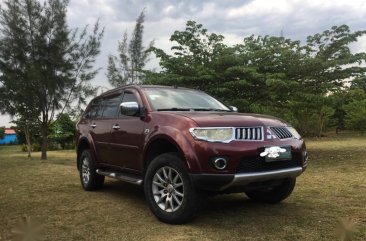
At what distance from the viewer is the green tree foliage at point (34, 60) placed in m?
15.9

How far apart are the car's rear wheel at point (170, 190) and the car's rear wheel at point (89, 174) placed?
2260 mm

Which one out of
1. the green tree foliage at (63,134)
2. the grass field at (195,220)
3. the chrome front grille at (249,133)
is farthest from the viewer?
the green tree foliage at (63,134)

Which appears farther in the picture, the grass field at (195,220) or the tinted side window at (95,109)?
the tinted side window at (95,109)

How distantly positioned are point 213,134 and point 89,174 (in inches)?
132

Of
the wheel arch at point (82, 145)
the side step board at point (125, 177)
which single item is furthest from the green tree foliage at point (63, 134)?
the side step board at point (125, 177)

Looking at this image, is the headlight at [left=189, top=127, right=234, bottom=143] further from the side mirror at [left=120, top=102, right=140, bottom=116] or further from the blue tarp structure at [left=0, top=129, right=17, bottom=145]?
the blue tarp structure at [left=0, top=129, right=17, bottom=145]

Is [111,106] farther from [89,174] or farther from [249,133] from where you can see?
[249,133]

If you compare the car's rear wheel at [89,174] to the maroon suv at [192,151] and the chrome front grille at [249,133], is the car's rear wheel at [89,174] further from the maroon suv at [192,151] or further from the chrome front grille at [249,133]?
the chrome front grille at [249,133]

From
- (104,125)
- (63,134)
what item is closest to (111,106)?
(104,125)

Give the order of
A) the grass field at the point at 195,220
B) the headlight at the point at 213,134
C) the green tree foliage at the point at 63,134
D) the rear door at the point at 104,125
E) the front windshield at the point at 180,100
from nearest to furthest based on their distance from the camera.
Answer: the grass field at the point at 195,220
the headlight at the point at 213,134
the front windshield at the point at 180,100
the rear door at the point at 104,125
the green tree foliage at the point at 63,134

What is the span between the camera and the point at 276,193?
565 cm

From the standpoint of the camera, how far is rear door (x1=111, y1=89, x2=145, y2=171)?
17.9 feet

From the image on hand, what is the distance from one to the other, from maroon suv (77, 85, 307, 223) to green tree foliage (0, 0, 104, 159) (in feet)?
35.8

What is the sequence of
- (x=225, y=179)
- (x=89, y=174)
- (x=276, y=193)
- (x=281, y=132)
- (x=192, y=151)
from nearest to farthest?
(x=225, y=179) → (x=192, y=151) → (x=281, y=132) → (x=276, y=193) → (x=89, y=174)
